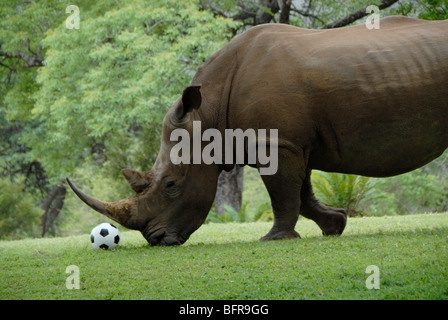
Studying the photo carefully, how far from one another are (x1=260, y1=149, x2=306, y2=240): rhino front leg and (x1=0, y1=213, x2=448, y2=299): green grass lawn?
1.16ft

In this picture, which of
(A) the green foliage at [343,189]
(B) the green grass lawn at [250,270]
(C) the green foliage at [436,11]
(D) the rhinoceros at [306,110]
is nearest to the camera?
(B) the green grass lawn at [250,270]

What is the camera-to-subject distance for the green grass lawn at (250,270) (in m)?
5.20

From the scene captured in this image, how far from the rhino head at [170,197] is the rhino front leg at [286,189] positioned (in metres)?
0.87

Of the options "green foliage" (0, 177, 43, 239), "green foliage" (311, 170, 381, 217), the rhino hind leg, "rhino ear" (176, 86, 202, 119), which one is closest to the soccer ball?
"rhino ear" (176, 86, 202, 119)

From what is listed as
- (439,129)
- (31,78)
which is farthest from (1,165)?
(439,129)

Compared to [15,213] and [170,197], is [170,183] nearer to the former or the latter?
[170,197]

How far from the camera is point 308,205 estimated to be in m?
8.58

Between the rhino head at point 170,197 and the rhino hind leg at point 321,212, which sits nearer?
the rhino head at point 170,197

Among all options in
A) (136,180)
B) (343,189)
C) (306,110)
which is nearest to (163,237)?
(136,180)

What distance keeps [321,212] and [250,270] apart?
2.70 m

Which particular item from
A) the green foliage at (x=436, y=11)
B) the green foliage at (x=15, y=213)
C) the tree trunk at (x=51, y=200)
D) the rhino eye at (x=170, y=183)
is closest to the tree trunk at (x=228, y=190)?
the green foliage at (x=15, y=213)

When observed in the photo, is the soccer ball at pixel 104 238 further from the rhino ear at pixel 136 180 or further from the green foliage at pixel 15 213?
the green foliage at pixel 15 213

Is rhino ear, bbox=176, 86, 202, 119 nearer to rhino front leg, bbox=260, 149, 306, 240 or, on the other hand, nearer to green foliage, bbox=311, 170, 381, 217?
rhino front leg, bbox=260, 149, 306, 240

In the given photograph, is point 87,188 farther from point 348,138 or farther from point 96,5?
point 348,138
